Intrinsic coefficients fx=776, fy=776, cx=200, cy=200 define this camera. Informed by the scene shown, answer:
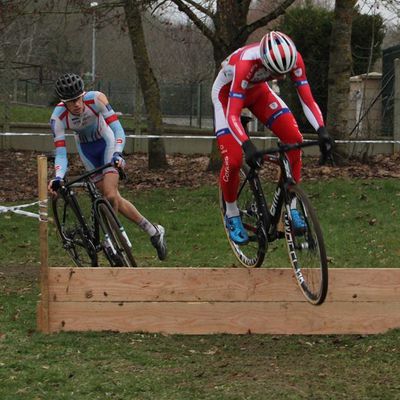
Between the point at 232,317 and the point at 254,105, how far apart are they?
6.19 feet

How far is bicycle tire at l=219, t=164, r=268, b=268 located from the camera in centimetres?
662

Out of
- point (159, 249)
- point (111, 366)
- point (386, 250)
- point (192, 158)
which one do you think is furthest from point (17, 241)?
point (192, 158)

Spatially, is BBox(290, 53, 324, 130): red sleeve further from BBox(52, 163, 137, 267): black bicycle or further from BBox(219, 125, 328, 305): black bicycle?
BBox(52, 163, 137, 267): black bicycle

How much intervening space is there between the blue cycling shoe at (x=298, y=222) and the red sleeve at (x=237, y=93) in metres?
0.77

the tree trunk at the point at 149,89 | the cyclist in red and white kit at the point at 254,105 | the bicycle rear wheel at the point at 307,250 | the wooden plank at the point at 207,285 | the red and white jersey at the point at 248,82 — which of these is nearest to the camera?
the bicycle rear wheel at the point at 307,250

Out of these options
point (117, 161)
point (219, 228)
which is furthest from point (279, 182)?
point (219, 228)

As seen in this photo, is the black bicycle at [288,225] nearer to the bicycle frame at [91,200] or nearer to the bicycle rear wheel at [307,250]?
the bicycle rear wheel at [307,250]

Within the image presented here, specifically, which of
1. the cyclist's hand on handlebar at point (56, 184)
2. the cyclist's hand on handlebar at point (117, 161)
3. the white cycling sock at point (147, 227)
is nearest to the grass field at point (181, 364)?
the cyclist's hand on handlebar at point (56, 184)

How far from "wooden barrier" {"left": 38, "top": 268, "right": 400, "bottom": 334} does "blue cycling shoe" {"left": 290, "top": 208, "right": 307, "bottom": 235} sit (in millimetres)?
726

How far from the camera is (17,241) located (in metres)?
11.6

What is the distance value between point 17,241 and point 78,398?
6.81 metres

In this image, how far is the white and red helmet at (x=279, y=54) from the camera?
6.01 meters

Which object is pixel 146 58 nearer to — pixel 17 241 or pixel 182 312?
pixel 17 241

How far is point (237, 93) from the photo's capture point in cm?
635
